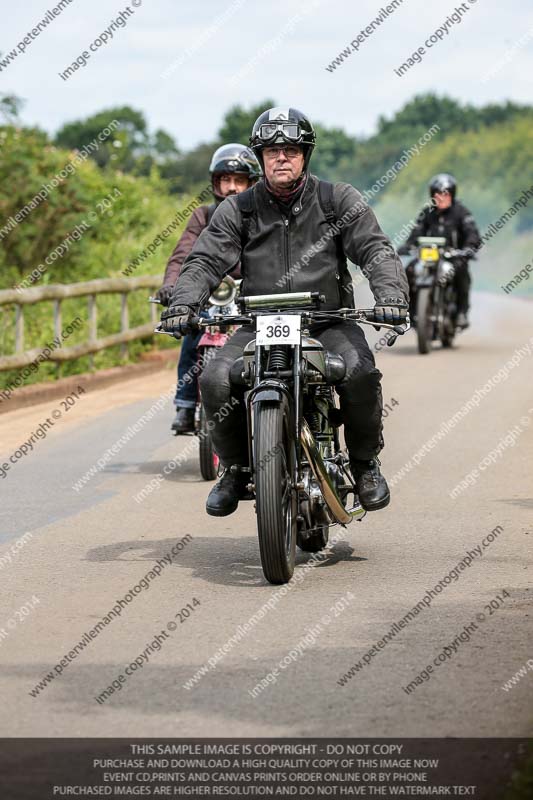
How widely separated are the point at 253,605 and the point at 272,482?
1.77 feet

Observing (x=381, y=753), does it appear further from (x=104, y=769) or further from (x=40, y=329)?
(x=40, y=329)

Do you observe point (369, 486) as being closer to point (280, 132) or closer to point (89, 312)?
point (280, 132)

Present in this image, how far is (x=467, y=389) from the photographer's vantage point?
15859mm

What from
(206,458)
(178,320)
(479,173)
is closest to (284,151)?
(178,320)

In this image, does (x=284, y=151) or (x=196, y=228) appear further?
(x=196, y=228)

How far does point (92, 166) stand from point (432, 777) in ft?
98.9

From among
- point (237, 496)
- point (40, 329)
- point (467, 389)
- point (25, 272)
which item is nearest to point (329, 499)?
point (237, 496)

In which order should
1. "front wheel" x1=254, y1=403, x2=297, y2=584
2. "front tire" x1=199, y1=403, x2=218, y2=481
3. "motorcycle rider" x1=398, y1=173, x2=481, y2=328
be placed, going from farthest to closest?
1. "motorcycle rider" x1=398, y1=173, x2=481, y2=328
2. "front tire" x1=199, y1=403, x2=218, y2=481
3. "front wheel" x1=254, y1=403, x2=297, y2=584

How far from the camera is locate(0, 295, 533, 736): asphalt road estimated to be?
5129mm

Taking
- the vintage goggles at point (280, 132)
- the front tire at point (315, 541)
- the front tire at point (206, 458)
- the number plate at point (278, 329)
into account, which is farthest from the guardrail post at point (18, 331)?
the number plate at point (278, 329)

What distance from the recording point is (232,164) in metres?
10.6

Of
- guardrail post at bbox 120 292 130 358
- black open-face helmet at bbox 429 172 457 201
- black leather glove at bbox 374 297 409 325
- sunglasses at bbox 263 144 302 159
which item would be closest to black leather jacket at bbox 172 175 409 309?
sunglasses at bbox 263 144 302 159

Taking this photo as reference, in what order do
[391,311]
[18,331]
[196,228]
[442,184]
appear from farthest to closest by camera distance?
[442,184], [18,331], [196,228], [391,311]

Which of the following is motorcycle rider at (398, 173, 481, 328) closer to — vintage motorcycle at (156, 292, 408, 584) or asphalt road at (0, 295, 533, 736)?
asphalt road at (0, 295, 533, 736)
